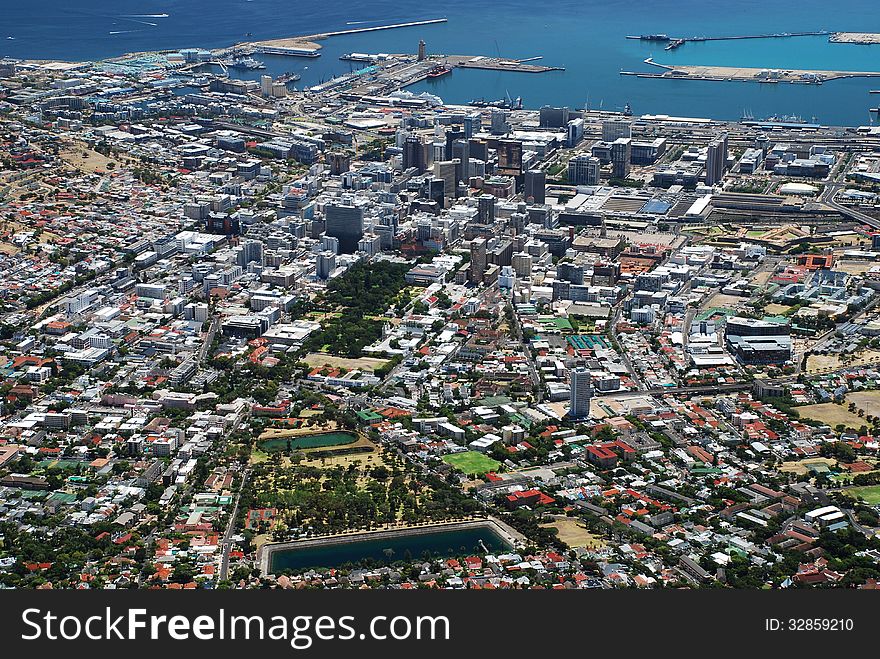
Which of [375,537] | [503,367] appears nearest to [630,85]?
[503,367]

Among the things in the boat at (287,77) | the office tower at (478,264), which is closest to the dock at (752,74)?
the boat at (287,77)

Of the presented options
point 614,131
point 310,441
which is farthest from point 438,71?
point 310,441

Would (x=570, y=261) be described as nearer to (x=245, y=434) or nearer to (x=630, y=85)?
(x=245, y=434)

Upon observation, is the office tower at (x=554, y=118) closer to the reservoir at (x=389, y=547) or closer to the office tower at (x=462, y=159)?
the office tower at (x=462, y=159)

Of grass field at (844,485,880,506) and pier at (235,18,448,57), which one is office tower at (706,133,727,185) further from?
pier at (235,18,448,57)

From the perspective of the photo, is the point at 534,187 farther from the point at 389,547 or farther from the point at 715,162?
the point at 389,547

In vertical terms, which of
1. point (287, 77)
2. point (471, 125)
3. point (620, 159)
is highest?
point (471, 125)

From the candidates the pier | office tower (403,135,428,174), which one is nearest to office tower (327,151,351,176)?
office tower (403,135,428,174)
